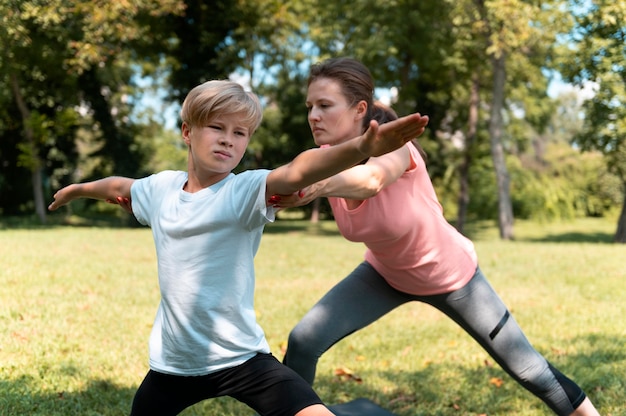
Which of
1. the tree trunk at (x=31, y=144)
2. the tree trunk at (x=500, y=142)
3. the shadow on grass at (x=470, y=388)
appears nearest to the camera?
the shadow on grass at (x=470, y=388)

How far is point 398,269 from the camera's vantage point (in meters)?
3.39

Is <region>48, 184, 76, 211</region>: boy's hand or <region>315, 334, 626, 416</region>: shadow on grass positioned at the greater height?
<region>48, 184, 76, 211</region>: boy's hand

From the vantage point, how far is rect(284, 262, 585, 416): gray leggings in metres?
3.36

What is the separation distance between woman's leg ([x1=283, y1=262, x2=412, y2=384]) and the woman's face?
90 centimetres

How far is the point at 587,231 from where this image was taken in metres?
25.7

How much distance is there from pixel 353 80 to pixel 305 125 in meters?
24.3

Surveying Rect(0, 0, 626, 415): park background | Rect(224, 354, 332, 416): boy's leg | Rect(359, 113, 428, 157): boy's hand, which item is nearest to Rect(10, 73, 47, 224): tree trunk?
Rect(0, 0, 626, 415): park background

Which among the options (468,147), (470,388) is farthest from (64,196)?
(468,147)

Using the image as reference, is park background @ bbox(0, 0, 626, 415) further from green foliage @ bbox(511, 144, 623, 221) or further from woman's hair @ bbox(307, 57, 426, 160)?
woman's hair @ bbox(307, 57, 426, 160)

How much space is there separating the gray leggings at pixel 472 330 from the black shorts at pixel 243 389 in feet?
3.12

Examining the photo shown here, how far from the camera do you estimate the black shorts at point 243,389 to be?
238cm

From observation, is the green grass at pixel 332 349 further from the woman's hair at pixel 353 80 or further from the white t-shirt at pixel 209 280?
the woman's hair at pixel 353 80

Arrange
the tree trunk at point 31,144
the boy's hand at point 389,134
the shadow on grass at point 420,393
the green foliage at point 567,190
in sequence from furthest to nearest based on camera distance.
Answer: the green foliage at point 567,190 → the tree trunk at point 31,144 → the shadow on grass at point 420,393 → the boy's hand at point 389,134

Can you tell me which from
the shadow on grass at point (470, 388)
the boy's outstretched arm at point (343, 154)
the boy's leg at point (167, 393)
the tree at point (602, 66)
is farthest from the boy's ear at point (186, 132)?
the tree at point (602, 66)
